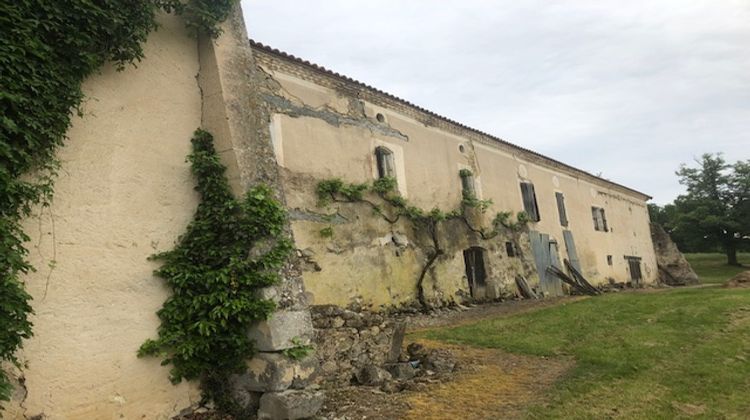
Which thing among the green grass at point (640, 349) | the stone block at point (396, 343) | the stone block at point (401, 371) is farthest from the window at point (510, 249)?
the stone block at point (401, 371)

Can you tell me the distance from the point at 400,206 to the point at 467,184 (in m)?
3.81

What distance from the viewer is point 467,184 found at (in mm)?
15266

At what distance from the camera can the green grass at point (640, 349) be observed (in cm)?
521

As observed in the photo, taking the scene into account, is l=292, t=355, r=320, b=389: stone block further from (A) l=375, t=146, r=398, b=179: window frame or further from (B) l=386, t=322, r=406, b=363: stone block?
(A) l=375, t=146, r=398, b=179: window frame

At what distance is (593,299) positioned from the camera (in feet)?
43.6

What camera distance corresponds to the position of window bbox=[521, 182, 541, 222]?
1789 cm

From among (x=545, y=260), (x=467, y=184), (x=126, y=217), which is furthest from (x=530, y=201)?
(x=126, y=217)

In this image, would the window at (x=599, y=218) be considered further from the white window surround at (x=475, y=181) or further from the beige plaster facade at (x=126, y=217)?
the beige plaster facade at (x=126, y=217)

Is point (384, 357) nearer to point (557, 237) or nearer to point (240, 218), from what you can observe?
point (240, 218)

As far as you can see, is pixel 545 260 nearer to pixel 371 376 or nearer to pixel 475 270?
pixel 475 270

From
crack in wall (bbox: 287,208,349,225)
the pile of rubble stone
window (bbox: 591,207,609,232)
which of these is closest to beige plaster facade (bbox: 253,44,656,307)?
crack in wall (bbox: 287,208,349,225)

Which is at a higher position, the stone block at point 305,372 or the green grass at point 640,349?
the stone block at point 305,372

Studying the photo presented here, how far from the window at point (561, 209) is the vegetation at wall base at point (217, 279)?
17.1 meters

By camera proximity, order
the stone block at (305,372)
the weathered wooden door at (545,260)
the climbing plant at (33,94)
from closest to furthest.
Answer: the climbing plant at (33,94) → the stone block at (305,372) → the weathered wooden door at (545,260)
